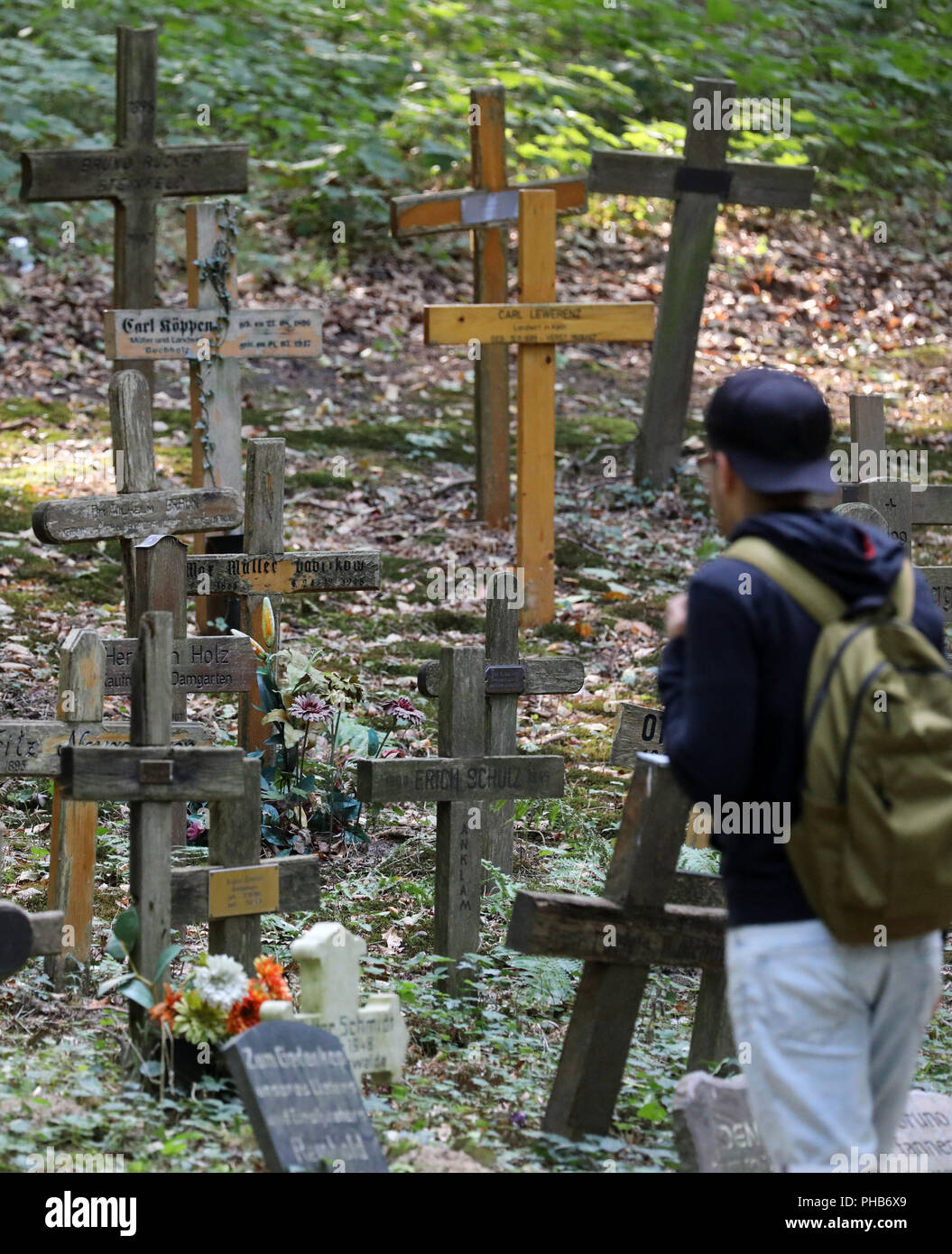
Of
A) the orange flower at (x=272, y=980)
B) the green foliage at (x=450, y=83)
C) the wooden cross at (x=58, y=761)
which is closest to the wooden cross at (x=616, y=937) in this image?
the orange flower at (x=272, y=980)

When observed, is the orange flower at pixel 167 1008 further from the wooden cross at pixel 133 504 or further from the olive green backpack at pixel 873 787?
the wooden cross at pixel 133 504

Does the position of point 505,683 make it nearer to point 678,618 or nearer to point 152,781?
point 152,781

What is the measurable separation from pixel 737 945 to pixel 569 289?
11740mm

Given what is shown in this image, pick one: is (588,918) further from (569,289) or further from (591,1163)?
(569,289)

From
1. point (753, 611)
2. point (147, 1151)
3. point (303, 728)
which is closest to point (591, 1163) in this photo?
point (147, 1151)

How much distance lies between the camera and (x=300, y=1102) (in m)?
3.33

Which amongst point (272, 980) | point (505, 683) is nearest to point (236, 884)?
point (272, 980)

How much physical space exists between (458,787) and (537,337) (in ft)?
15.4

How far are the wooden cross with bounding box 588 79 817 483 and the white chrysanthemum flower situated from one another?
7.24 m

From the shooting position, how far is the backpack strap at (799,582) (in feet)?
8.52

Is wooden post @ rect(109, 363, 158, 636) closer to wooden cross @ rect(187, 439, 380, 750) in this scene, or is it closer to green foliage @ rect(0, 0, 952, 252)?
wooden cross @ rect(187, 439, 380, 750)

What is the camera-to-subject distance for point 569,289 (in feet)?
45.3

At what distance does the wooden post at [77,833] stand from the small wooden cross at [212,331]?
3161mm

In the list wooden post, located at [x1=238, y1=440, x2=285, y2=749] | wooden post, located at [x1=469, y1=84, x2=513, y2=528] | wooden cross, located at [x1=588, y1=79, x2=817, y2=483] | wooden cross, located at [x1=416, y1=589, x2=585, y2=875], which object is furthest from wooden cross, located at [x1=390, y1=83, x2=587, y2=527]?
wooden cross, located at [x1=416, y1=589, x2=585, y2=875]
